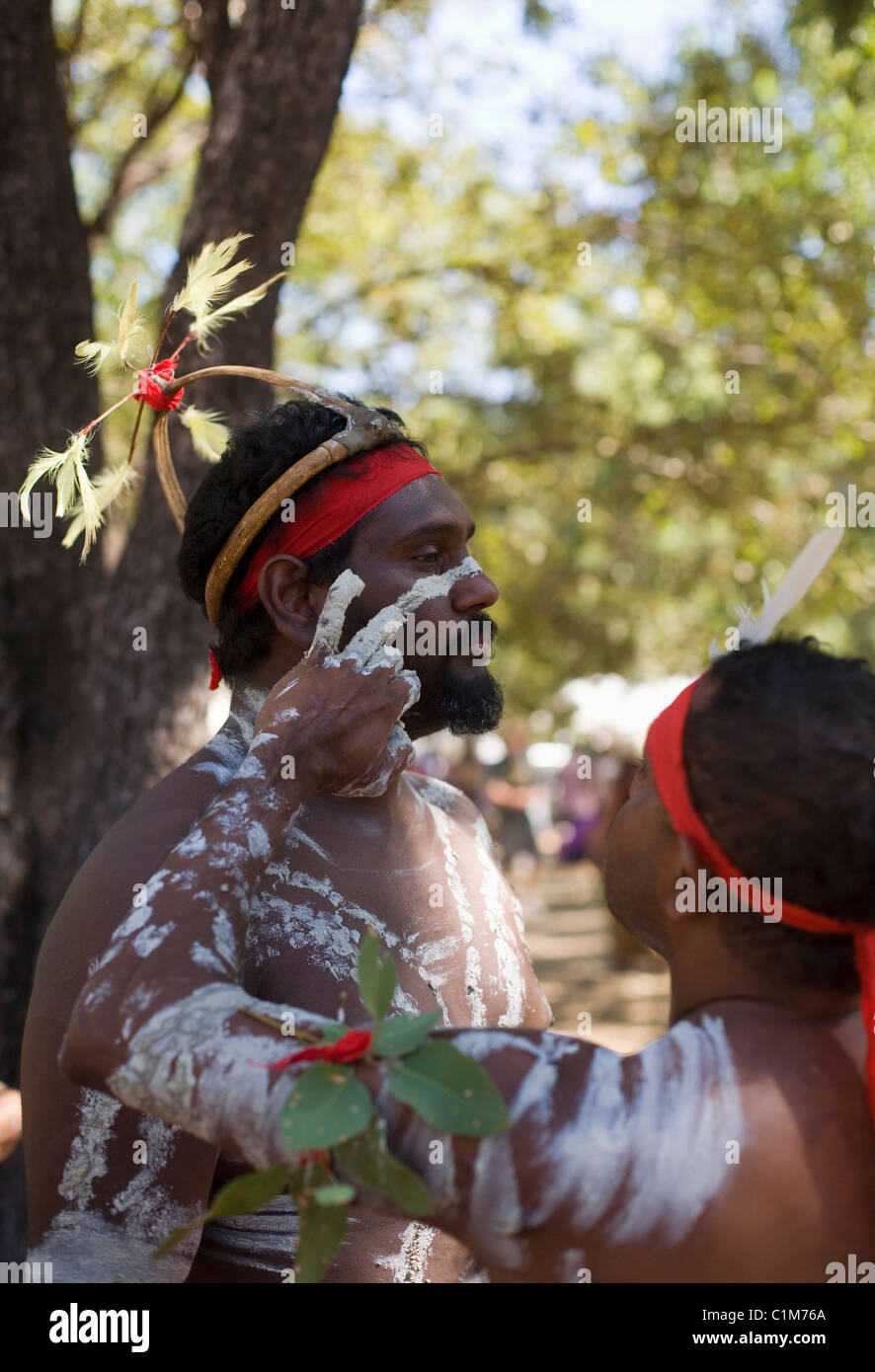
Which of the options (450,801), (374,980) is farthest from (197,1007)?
(450,801)

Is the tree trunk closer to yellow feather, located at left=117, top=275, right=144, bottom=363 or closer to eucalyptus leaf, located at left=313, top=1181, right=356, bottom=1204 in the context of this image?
yellow feather, located at left=117, top=275, right=144, bottom=363

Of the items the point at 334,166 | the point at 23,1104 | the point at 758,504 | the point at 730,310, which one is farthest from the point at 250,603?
the point at 334,166

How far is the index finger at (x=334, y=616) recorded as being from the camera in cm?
191

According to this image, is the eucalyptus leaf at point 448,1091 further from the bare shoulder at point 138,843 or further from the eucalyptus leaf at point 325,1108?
the bare shoulder at point 138,843

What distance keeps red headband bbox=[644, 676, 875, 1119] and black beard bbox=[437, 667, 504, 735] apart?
718mm

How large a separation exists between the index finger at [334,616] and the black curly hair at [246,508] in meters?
0.24

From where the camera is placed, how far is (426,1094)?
1285 millimetres

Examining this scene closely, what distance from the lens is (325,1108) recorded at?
1.26 m

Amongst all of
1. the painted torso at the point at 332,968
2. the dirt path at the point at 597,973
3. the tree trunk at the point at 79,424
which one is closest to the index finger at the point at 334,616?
the painted torso at the point at 332,968

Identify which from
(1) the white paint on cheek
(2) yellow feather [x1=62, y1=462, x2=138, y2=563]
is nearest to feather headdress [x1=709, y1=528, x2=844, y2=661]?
(1) the white paint on cheek

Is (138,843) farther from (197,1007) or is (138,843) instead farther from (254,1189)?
(254,1189)

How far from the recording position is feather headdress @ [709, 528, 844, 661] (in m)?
1.73

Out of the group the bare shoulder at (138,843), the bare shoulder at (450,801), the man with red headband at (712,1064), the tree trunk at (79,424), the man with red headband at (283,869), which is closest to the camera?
the man with red headband at (712,1064)
